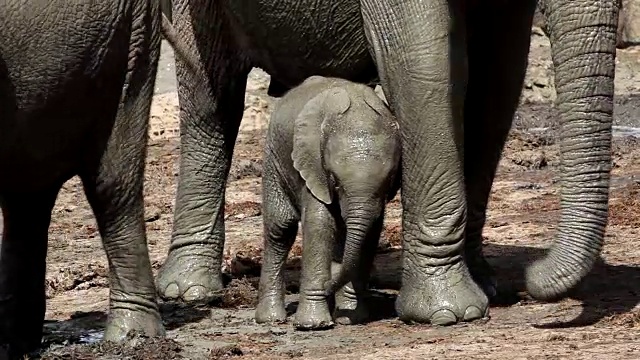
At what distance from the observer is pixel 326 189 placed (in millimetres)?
8164

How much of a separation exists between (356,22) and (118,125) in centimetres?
153

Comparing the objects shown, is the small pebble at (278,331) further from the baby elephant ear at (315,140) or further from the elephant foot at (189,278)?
the elephant foot at (189,278)

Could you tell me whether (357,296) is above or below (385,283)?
below

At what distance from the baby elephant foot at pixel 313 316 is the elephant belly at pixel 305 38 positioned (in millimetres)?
1314

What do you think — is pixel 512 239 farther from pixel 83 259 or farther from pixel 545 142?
pixel 545 142

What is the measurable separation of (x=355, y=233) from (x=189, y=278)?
1.93 metres

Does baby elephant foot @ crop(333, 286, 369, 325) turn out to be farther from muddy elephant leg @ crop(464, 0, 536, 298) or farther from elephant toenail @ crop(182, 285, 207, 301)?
elephant toenail @ crop(182, 285, 207, 301)

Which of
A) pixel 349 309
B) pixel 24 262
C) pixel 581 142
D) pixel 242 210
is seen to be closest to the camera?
pixel 581 142

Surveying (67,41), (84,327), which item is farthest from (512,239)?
(67,41)

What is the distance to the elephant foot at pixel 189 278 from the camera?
9641 mm

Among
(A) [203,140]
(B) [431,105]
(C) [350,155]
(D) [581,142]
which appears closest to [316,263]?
(C) [350,155]

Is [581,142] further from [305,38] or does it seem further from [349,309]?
[305,38]

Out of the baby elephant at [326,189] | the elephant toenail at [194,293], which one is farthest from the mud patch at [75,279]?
the baby elephant at [326,189]

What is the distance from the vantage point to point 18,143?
731 centimetres
